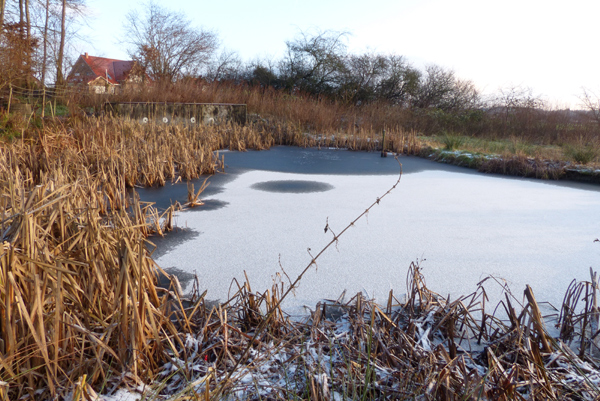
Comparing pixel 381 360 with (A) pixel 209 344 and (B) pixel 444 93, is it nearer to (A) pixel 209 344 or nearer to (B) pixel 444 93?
(A) pixel 209 344

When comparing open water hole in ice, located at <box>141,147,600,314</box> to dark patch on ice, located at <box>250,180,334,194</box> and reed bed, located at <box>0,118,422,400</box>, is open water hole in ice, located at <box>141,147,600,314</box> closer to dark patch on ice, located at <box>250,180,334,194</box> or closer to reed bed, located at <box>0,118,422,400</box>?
dark patch on ice, located at <box>250,180,334,194</box>

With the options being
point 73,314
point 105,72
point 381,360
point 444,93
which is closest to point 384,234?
point 381,360

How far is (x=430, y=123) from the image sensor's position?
13570mm

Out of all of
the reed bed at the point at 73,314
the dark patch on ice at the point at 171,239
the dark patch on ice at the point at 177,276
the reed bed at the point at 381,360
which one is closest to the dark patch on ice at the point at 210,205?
the dark patch on ice at the point at 171,239

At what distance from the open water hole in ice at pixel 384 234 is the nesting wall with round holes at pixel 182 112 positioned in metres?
4.88

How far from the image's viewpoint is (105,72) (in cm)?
2973

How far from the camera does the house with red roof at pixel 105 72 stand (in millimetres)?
15659

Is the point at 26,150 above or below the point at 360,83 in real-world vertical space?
below

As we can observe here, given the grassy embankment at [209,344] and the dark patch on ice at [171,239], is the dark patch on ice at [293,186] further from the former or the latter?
the grassy embankment at [209,344]

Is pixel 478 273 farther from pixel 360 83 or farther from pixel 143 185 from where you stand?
pixel 360 83

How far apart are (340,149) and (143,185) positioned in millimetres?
5398

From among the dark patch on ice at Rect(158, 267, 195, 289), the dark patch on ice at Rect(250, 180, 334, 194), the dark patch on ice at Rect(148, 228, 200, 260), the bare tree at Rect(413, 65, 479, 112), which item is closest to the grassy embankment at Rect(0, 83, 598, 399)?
the dark patch on ice at Rect(158, 267, 195, 289)

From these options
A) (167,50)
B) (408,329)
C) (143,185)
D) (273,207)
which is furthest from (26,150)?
(167,50)

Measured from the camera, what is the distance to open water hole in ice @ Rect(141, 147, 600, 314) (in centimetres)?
240
